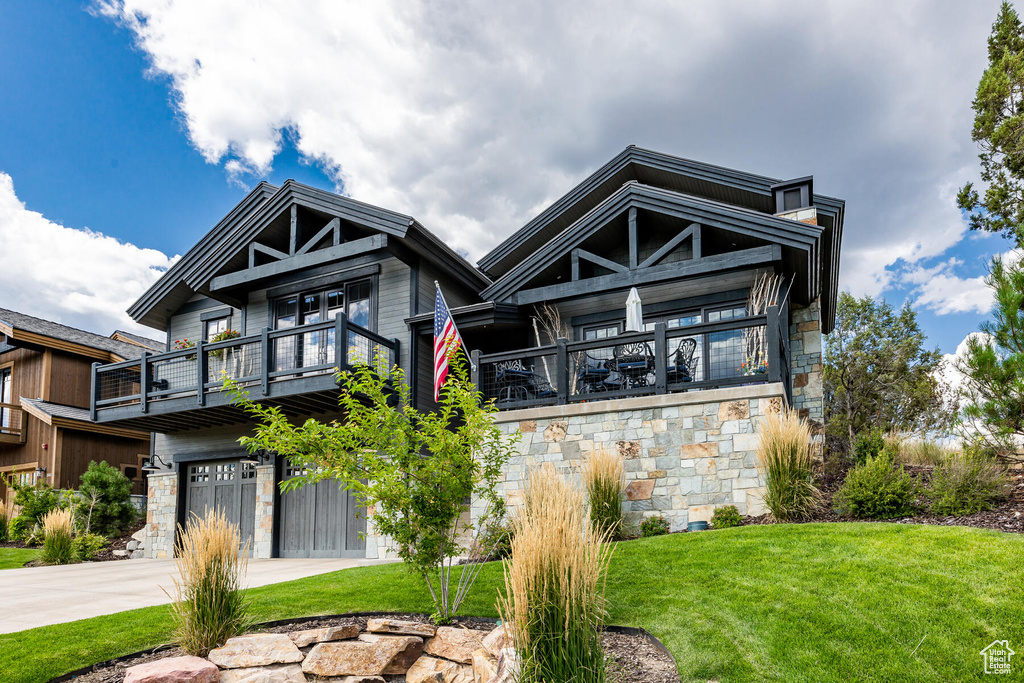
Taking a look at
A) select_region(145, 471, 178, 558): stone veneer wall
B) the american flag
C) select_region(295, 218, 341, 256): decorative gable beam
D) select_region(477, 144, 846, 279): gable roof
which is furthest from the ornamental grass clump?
select_region(145, 471, 178, 558): stone veneer wall

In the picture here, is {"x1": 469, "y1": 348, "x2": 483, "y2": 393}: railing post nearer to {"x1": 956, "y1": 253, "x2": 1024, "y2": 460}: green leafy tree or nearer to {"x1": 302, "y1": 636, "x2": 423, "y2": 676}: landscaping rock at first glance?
{"x1": 302, "y1": 636, "x2": 423, "y2": 676}: landscaping rock

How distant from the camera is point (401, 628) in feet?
16.8

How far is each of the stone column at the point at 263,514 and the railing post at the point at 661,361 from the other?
776cm

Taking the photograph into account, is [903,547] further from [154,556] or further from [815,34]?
[154,556]

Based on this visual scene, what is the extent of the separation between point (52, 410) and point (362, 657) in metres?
16.9

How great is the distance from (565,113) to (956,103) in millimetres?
8372

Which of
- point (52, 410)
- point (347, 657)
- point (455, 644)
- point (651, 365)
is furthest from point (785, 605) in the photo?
point (52, 410)

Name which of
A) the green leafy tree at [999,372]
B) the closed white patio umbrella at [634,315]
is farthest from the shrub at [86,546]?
the green leafy tree at [999,372]

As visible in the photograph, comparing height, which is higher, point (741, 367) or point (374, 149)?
point (374, 149)

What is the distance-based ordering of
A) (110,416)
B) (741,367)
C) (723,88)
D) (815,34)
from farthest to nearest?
(110,416), (723,88), (815,34), (741,367)

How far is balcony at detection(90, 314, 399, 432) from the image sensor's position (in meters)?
11.2

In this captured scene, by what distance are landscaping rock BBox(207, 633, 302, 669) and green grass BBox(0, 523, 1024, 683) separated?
78cm

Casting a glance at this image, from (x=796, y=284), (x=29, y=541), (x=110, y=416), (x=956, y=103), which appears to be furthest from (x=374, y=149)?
(x=956, y=103)

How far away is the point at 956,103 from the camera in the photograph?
44.5 feet
